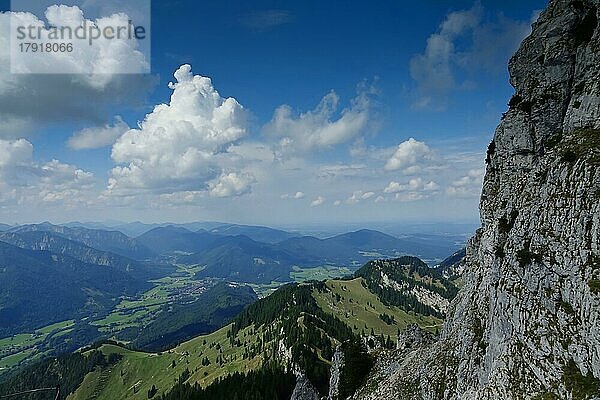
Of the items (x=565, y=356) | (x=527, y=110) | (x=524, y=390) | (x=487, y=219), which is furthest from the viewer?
(x=487, y=219)

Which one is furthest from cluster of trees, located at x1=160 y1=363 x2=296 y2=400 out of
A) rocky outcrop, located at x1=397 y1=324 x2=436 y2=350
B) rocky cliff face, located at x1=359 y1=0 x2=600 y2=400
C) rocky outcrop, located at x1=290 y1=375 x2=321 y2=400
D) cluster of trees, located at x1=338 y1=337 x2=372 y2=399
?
rocky cliff face, located at x1=359 y1=0 x2=600 y2=400

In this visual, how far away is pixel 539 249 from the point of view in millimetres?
37531

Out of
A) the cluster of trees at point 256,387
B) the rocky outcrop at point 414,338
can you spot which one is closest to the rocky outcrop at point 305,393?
the cluster of trees at point 256,387

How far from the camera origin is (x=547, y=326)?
111ft

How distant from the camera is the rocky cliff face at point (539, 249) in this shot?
1260 inches

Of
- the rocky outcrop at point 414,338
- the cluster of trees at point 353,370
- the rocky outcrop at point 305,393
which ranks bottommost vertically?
the rocky outcrop at point 305,393

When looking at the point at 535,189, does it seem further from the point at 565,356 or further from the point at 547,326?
the point at 565,356

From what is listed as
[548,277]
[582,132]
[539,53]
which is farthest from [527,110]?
[548,277]

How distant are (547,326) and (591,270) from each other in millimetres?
6250

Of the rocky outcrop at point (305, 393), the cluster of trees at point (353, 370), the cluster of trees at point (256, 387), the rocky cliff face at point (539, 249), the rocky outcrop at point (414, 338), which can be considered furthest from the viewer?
the cluster of trees at point (256, 387)

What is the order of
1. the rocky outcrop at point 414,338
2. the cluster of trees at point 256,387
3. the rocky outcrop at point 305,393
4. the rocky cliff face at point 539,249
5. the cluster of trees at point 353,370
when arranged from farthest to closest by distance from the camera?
1. the cluster of trees at point 256,387
2. the rocky outcrop at point 305,393
3. the rocky outcrop at point 414,338
4. the cluster of trees at point 353,370
5. the rocky cliff face at point 539,249

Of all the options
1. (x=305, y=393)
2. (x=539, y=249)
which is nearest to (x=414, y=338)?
(x=305, y=393)

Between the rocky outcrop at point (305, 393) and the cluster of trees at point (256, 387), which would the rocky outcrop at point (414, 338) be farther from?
the cluster of trees at point (256, 387)

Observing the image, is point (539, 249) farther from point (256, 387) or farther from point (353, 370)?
point (256, 387)
